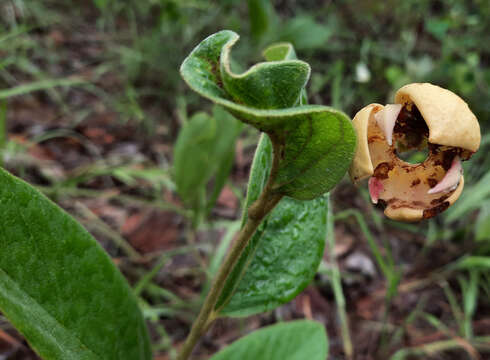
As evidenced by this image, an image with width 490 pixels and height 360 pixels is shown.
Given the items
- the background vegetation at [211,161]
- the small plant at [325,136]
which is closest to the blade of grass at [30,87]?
the background vegetation at [211,161]

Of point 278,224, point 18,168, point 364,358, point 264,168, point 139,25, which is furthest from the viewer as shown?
point 139,25

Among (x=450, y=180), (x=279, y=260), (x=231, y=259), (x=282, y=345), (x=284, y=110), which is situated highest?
(x=284, y=110)

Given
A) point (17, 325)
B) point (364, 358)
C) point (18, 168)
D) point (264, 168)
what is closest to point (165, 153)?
point (18, 168)

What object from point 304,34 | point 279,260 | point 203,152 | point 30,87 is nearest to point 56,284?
point 279,260

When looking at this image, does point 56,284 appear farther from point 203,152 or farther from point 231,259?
point 203,152

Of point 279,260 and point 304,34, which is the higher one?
point 279,260

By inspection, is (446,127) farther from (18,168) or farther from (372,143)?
(18,168)

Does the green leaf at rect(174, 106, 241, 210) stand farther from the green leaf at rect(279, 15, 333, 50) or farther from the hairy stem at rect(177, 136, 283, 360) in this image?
the green leaf at rect(279, 15, 333, 50)
